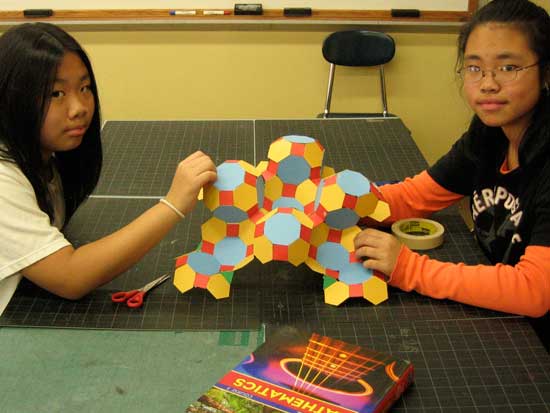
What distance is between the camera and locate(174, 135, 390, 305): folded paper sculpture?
1084mm

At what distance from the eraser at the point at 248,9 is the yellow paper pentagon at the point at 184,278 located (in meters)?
1.91

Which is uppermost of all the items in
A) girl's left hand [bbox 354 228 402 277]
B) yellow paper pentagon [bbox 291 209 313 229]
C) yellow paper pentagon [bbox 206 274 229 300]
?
yellow paper pentagon [bbox 291 209 313 229]

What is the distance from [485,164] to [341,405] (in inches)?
27.5

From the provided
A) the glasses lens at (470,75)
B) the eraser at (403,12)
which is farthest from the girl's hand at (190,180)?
the eraser at (403,12)

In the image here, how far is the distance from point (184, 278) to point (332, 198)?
0.95ft

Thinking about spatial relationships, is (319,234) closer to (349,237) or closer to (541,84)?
(349,237)

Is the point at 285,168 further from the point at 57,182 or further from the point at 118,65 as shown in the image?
the point at 118,65

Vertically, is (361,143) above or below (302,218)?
below

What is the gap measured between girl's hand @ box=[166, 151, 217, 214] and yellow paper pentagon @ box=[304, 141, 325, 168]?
0.55 ft

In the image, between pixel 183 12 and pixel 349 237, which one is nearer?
pixel 349 237

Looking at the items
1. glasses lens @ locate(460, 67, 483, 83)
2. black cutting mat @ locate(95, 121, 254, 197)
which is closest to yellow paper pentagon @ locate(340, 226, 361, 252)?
glasses lens @ locate(460, 67, 483, 83)

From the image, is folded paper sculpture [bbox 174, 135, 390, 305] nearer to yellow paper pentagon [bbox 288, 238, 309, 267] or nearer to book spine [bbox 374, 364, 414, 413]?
yellow paper pentagon [bbox 288, 238, 309, 267]

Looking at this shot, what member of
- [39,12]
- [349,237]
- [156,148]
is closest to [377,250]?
[349,237]

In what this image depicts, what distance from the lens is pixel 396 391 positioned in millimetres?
842
